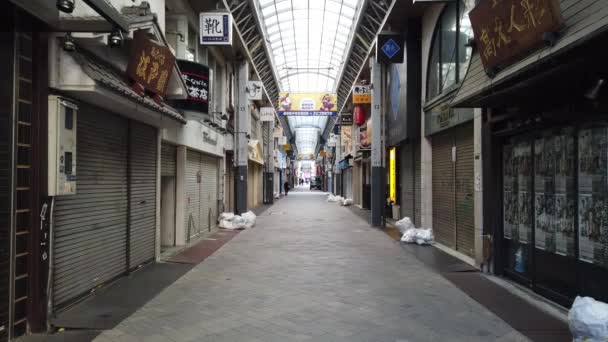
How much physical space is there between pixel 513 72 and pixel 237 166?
51.5 feet

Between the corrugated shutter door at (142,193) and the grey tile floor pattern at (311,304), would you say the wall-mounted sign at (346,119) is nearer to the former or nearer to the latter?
the grey tile floor pattern at (311,304)

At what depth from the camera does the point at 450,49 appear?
12.3 metres

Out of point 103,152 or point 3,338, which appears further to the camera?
point 103,152

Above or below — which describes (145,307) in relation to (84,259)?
below

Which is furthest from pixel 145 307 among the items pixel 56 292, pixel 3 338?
pixel 3 338

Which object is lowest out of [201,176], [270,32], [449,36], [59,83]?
[201,176]

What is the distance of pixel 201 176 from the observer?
15297 millimetres

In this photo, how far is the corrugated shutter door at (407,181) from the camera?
54.9ft

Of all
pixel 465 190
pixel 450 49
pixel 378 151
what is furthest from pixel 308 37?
pixel 465 190

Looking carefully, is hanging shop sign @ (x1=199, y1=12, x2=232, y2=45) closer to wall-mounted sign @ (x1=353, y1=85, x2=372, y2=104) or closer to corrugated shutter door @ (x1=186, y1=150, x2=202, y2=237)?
corrugated shutter door @ (x1=186, y1=150, x2=202, y2=237)

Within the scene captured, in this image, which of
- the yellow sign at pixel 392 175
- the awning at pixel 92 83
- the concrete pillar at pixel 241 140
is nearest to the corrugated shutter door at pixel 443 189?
the yellow sign at pixel 392 175

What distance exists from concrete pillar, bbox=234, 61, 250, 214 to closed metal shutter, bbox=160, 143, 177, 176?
772 cm

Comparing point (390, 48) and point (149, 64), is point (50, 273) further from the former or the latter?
point (390, 48)

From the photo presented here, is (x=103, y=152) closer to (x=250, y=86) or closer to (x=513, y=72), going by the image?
(x=513, y=72)
